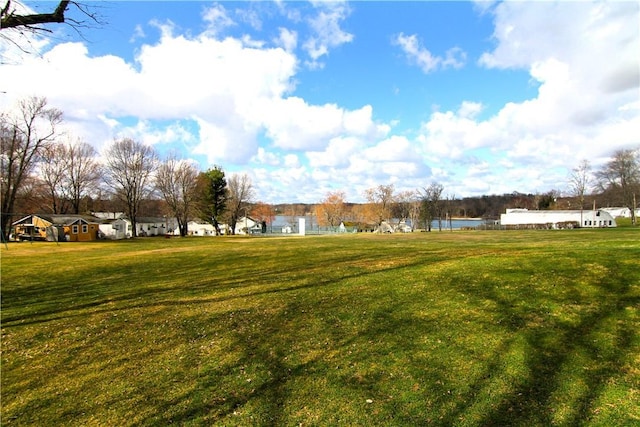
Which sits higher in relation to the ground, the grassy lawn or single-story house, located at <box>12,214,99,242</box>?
single-story house, located at <box>12,214,99,242</box>

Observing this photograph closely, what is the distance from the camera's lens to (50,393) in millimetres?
5410

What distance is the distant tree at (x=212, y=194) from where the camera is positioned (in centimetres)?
6116

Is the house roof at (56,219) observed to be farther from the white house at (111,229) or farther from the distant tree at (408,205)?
the distant tree at (408,205)

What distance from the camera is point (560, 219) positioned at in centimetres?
7262

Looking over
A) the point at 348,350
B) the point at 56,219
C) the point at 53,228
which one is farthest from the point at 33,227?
the point at 348,350

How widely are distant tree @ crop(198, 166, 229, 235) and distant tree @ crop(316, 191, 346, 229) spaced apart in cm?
4144

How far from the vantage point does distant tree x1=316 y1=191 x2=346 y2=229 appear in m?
100

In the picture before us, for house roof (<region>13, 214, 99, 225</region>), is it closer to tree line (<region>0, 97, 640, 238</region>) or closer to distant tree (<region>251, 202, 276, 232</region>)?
tree line (<region>0, 97, 640, 238</region>)

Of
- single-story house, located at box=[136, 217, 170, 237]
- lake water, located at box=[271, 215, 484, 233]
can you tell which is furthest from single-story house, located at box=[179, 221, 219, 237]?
lake water, located at box=[271, 215, 484, 233]

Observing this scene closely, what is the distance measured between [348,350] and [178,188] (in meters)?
61.7

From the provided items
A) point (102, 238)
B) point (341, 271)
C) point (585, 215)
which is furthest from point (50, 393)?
point (585, 215)

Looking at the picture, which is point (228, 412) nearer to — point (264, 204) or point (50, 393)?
point (50, 393)

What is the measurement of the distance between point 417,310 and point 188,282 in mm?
8403

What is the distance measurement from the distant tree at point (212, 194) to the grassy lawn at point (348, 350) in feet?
168
